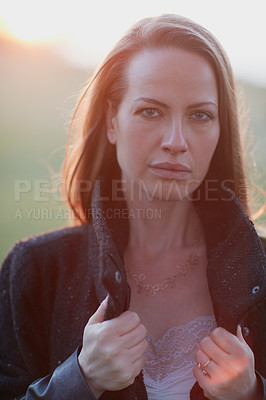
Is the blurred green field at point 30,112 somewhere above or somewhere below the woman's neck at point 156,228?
above

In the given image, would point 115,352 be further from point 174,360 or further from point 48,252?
point 48,252

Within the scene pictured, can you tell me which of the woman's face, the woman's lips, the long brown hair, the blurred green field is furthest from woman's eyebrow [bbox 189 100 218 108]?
the blurred green field

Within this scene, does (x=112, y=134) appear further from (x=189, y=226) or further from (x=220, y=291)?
(x=220, y=291)

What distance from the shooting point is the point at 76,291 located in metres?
1.74

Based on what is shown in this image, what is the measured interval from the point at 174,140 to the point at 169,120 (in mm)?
91

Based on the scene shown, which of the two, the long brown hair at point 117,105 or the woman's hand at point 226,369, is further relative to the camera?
the long brown hair at point 117,105

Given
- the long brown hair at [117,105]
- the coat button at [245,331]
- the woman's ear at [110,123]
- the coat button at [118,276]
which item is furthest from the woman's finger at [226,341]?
the woman's ear at [110,123]

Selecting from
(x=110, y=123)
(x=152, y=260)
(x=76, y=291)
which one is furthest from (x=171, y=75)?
(x=76, y=291)

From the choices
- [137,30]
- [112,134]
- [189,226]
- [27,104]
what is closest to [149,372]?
[189,226]

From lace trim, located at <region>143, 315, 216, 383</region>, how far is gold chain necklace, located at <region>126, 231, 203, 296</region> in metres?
0.20

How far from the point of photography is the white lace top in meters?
1.56

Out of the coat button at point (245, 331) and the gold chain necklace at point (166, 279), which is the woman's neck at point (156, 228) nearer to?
the gold chain necklace at point (166, 279)

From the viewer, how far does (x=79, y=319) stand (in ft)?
5.49

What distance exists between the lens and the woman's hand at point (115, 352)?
134 cm
